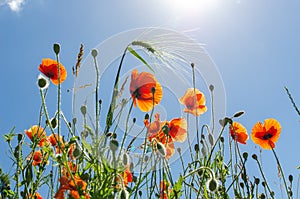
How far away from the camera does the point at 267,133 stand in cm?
298

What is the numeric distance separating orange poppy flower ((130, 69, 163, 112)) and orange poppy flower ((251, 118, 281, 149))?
1.30m

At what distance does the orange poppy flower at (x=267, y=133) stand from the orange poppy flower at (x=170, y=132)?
2.78 feet

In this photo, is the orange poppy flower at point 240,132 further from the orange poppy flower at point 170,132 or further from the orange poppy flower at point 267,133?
the orange poppy flower at point 170,132

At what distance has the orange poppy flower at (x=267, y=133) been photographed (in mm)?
2971

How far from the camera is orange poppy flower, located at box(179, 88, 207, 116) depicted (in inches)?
92.2

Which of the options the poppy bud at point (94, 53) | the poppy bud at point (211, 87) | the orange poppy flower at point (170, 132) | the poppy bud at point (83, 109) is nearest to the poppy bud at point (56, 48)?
the poppy bud at point (94, 53)

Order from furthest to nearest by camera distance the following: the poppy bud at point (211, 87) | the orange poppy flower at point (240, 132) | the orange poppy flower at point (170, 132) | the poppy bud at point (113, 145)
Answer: the orange poppy flower at point (240, 132) → the poppy bud at point (211, 87) → the orange poppy flower at point (170, 132) → the poppy bud at point (113, 145)

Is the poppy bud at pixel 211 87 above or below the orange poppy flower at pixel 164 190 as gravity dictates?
above

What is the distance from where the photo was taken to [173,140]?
2.37 metres

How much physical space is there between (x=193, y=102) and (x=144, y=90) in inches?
26.3

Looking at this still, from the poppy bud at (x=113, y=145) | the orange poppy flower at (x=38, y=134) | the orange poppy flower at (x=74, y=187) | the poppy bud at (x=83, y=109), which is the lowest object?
the orange poppy flower at (x=74, y=187)

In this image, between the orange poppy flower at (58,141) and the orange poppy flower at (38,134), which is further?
the orange poppy flower at (38,134)

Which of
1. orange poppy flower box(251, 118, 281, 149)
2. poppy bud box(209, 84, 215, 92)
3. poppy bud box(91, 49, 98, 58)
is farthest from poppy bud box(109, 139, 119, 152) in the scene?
orange poppy flower box(251, 118, 281, 149)

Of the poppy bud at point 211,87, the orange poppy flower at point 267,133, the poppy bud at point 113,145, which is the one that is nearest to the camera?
the poppy bud at point 113,145
